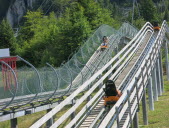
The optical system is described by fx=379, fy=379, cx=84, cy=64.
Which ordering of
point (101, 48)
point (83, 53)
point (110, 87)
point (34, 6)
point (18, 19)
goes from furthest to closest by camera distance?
point (34, 6), point (18, 19), point (101, 48), point (83, 53), point (110, 87)

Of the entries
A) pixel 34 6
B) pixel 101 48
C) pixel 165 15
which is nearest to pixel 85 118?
pixel 101 48

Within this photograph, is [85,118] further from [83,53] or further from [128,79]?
[83,53]

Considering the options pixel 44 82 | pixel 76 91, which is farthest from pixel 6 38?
pixel 76 91

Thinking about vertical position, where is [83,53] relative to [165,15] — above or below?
below

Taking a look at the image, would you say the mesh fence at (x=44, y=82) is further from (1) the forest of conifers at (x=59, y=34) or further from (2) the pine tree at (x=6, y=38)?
(2) the pine tree at (x=6, y=38)

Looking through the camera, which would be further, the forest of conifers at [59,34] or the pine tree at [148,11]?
the pine tree at [148,11]

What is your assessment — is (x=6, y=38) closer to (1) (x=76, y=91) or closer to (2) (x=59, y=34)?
(2) (x=59, y=34)

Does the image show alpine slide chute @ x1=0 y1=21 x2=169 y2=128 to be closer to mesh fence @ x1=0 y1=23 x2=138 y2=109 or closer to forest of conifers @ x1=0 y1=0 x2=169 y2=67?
mesh fence @ x1=0 y1=23 x2=138 y2=109

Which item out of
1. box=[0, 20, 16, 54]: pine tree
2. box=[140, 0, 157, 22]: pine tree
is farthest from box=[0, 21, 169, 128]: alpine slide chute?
box=[140, 0, 157, 22]: pine tree

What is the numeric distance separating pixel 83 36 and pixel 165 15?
57350mm

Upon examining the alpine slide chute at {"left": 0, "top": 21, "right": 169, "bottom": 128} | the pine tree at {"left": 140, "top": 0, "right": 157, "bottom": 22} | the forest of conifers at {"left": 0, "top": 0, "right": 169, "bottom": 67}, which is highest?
the pine tree at {"left": 140, "top": 0, "right": 157, "bottom": 22}

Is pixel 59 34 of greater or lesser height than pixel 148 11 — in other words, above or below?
below

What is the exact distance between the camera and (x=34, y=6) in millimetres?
112750

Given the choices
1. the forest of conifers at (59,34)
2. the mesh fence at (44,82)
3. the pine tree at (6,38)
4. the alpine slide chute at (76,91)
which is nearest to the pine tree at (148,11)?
the forest of conifers at (59,34)
